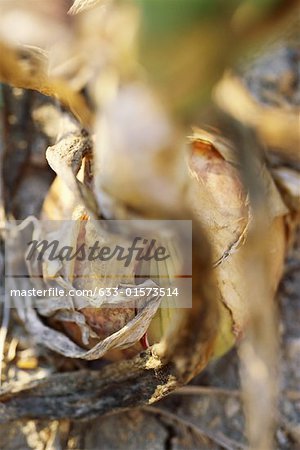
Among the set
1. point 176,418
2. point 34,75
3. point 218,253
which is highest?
point 34,75

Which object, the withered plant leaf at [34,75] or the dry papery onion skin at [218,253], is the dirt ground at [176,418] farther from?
the withered plant leaf at [34,75]

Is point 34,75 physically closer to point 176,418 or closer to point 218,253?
point 218,253

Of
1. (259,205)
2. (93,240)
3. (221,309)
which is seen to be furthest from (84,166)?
(259,205)

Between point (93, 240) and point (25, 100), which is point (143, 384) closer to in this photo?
point (93, 240)

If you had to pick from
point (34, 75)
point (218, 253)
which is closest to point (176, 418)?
point (218, 253)

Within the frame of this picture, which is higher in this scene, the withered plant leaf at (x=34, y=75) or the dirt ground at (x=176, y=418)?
the withered plant leaf at (x=34, y=75)

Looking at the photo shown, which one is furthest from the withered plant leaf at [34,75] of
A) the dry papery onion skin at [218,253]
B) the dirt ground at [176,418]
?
the dirt ground at [176,418]

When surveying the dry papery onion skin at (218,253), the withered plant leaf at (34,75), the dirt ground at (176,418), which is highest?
the withered plant leaf at (34,75)

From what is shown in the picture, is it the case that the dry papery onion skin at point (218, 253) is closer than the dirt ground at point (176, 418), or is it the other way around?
the dry papery onion skin at point (218, 253)

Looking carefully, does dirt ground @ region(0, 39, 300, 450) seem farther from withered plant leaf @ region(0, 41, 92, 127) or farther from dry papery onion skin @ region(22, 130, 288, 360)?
withered plant leaf @ region(0, 41, 92, 127)

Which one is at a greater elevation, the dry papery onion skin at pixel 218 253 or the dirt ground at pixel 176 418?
the dry papery onion skin at pixel 218 253

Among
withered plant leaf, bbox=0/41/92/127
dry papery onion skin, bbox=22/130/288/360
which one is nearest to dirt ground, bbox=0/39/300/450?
dry papery onion skin, bbox=22/130/288/360
